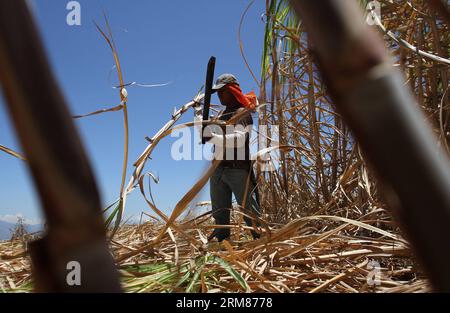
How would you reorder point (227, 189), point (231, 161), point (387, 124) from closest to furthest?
point (387, 124)
point (231, 161)
point (227, 189)

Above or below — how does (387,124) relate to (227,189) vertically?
above

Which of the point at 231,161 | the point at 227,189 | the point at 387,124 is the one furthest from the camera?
the point at 227,189

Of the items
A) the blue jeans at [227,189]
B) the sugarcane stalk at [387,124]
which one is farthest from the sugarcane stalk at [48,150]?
the blue jeans at [227,189]

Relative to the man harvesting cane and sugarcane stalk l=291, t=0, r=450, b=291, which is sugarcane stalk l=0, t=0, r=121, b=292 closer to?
sugarcane stalk l=291, t=0, r=450, b=291

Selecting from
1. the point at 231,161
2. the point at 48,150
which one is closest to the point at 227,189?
the point at 231,161

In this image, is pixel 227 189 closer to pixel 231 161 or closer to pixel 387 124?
A: pixel 231 161

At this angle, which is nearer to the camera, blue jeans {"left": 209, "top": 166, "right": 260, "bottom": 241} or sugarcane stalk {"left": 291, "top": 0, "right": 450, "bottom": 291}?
sugarcane stalk {"left": 291, "top": 0, "right": 450, "bottom": 291}

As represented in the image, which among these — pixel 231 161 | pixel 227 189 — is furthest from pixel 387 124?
pixel 227 189

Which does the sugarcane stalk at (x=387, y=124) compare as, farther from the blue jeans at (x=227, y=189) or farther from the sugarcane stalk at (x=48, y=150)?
the blue jeans at (x=227, y=189)

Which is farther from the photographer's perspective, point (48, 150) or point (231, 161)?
point (231, 161)

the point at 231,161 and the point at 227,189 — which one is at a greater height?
the point at 231,161

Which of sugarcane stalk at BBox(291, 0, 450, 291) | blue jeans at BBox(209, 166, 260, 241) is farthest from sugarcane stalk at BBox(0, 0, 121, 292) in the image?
blue jeans at BBox(209, 166, 260, 241)
